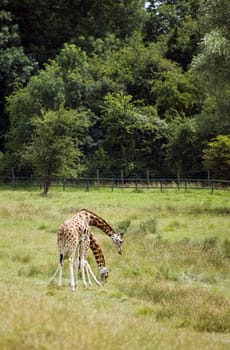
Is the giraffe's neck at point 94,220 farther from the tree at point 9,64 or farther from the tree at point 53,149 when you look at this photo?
the tree at point 9,64

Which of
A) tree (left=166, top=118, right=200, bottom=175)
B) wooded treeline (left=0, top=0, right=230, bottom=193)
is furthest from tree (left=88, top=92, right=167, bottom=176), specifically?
tree (left=166, top=118, right=200, bottom=175)

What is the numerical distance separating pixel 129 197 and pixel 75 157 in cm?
902

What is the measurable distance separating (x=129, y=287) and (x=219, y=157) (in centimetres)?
3587

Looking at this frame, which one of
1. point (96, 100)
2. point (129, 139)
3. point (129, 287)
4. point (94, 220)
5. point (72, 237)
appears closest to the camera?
point (72, 237)

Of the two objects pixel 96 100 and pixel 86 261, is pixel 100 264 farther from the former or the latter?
pixel 96 100

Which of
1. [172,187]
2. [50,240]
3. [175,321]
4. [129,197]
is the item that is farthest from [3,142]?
[175,321]

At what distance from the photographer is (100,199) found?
39.5 metres

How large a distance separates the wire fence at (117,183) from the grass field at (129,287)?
16.9 m

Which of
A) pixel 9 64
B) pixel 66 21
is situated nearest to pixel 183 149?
pixel 9 64

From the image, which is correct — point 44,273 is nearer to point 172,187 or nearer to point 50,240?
point 50,240

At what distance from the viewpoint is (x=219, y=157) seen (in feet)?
161

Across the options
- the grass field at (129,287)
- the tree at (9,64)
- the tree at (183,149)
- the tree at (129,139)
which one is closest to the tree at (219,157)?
the tree at (183,149)

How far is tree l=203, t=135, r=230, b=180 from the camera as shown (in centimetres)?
4807

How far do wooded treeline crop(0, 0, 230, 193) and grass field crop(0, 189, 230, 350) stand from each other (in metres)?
18.2
